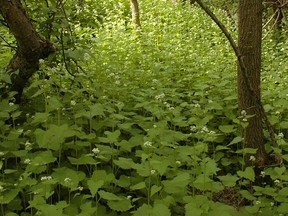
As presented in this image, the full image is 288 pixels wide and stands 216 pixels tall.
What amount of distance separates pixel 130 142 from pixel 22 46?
51.5 inches

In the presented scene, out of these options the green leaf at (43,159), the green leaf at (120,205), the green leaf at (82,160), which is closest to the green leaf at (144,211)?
the green leaf at (120,205)

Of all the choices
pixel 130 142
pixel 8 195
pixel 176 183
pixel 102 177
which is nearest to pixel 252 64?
pixel 130 142

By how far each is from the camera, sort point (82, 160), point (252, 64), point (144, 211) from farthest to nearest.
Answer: point (252, 64)
point (82, 160)
point (144, 211)

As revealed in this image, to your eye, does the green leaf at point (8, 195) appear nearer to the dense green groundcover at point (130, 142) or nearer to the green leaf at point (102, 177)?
the dense green groundcover at point (130, 142)

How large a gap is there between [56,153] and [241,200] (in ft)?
4.83

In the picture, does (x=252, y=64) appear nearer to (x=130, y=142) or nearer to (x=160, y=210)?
(x=130, y=142)

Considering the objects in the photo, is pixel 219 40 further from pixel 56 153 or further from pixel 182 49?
pixel 56 153

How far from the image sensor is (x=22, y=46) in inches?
147

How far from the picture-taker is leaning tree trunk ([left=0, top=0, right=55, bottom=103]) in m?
3.54

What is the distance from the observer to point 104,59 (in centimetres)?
575

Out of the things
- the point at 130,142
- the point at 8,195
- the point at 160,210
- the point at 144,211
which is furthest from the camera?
the point at 130,142

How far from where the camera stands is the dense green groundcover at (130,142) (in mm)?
2713

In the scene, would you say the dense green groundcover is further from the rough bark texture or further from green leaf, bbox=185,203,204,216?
the rough bark texture

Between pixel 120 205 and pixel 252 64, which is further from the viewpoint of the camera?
pixel 252 64
